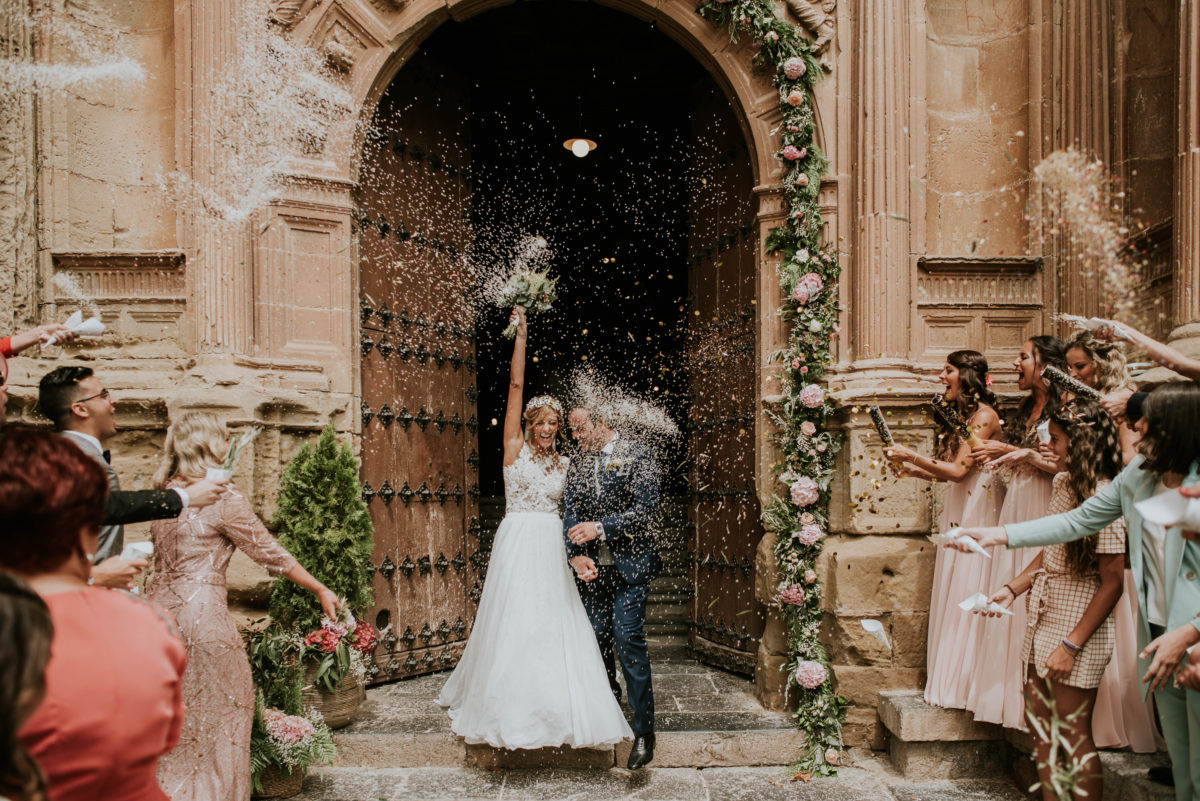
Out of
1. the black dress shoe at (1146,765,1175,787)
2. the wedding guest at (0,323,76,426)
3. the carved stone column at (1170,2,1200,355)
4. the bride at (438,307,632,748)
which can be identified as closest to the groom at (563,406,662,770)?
the bride at (438,307,632,748)

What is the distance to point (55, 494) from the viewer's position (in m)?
1.75

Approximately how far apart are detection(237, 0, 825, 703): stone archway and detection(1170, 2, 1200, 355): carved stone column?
228 cm

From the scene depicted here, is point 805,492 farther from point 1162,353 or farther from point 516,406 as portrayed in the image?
point 1162,353

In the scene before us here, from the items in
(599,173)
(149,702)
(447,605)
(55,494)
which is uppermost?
(599,173)

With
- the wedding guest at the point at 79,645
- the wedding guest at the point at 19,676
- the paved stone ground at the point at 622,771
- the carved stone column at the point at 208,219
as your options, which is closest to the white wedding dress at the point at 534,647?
the paved stone ground at the point at 622,771

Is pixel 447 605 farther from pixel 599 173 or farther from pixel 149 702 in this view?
pixel 599 173

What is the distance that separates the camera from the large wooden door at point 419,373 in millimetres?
6258

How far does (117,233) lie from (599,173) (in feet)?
22.5

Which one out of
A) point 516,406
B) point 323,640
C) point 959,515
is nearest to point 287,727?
point 323,640

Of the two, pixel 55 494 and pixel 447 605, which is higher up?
pixel 55 494

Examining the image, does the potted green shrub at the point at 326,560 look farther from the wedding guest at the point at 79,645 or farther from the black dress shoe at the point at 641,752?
the wedding guest at the point at 79,645

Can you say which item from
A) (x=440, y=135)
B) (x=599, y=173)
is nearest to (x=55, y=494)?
(x=440, y=135)

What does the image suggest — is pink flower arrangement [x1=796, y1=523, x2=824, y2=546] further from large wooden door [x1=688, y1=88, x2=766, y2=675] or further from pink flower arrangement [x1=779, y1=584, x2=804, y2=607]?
large wooden door [x1=688, y1=88, x2=766, y2=675]

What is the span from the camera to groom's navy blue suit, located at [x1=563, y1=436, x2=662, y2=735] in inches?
185
